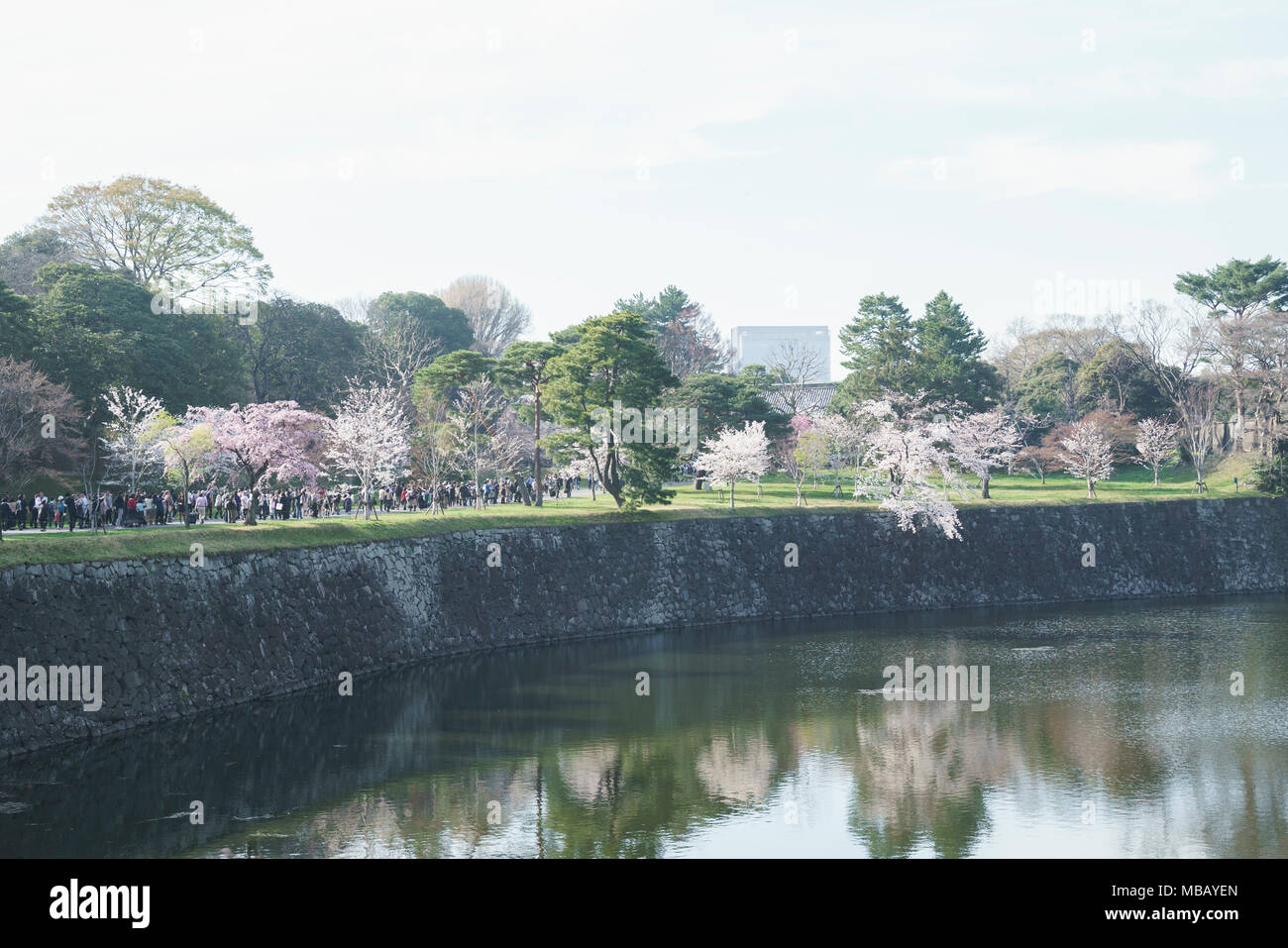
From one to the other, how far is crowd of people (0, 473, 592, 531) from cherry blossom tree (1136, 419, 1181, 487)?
33272 mm

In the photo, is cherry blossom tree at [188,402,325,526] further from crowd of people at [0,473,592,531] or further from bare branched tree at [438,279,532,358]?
bare branched tree at [438,279,532,358]

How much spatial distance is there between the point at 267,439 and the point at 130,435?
5.75 meters

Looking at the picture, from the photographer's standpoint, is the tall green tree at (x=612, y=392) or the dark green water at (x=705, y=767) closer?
the dark green water at (x=705, y=767)

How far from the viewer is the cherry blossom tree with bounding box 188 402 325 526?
3672cm

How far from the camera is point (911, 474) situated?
5103 cm

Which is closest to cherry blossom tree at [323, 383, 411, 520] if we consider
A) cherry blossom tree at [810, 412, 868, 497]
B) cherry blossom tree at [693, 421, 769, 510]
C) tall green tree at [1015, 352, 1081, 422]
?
cherry blossom tree at [693, 421, 769, 510]

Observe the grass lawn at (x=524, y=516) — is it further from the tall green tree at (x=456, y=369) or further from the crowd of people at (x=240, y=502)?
the tall green tree at (x=456, y=369)

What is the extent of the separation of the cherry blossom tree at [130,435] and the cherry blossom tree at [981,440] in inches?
1393

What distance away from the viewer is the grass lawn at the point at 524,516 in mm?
27828

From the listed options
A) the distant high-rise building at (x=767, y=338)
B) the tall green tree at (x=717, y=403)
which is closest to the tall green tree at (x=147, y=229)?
the tall green tree at (x=717, y=403)
